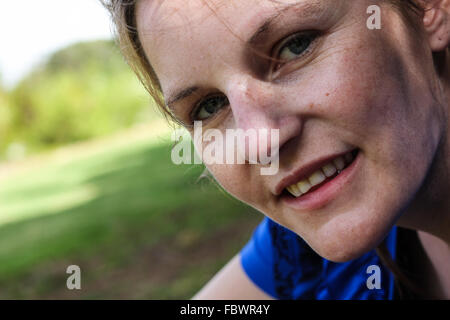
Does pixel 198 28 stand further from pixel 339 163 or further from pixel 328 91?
pixel 339 163

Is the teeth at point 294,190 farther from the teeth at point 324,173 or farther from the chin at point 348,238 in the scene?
the chin at point 348,238

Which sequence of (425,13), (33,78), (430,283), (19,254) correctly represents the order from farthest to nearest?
(33,78) < (19,254) < (430,283) < (425,13)

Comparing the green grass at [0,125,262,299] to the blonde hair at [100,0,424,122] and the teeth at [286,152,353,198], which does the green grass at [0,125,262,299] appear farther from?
the teeth at [286,152,353,198]

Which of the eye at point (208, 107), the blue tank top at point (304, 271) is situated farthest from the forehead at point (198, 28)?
the blue tank top at point (304, 271)

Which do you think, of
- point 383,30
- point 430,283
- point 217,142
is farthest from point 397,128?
point 430,283

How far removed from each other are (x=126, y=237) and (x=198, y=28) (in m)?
5.71

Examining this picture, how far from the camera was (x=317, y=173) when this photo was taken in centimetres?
151

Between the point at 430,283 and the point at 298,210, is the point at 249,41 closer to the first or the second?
the point at 298,210

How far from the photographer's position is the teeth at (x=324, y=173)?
1.48m

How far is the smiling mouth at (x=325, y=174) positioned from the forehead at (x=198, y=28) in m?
0.39

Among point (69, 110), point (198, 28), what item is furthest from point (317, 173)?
point (69, 110)

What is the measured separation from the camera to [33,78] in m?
21.6

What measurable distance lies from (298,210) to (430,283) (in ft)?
2.52

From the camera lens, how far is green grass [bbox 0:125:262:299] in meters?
5.54
